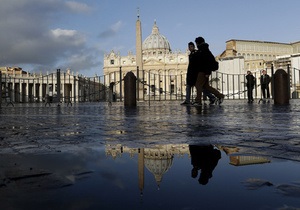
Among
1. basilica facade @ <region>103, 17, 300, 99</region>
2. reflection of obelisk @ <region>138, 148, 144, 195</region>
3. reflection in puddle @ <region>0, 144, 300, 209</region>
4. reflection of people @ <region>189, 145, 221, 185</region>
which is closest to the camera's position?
reflection in puddle @ <region>0, 144, 300, 209</region>

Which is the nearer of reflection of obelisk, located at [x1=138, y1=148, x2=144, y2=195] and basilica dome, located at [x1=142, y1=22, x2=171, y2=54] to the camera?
reflection of obelisk, located at [x1=138, y1=148, x2=144, y2=195]

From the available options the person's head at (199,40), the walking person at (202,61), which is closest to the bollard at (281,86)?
the walking person at (202,61)

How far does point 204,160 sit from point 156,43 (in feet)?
326

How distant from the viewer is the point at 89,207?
0.93 m

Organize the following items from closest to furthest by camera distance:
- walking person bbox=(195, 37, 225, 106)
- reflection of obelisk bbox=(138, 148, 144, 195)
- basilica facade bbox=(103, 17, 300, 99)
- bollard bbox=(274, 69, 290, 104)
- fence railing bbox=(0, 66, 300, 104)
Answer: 1. reflection of obelisk bbox=(138, 148, 144, 195)
2. walking person bbox=(195, 37, 225, 106)
3. bollard bbox=(274, 69, 290, 104)
4. fence railing bbox=(0, 66, 300, 104)
5. basilica facade bbox=(103, 17, 300, 99)

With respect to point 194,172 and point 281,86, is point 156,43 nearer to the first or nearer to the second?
point 281,86

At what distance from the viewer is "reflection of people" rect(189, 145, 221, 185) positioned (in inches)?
52.3

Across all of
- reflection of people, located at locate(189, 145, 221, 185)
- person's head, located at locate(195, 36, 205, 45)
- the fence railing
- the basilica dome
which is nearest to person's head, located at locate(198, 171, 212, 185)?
reflection of people, located at locate(189, 145, 221, 185)

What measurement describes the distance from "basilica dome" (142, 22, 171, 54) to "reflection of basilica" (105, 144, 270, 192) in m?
96.6

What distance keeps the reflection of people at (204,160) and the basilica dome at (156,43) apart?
317 ft

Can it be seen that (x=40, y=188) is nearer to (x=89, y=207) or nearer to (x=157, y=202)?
(x=89, y=207)

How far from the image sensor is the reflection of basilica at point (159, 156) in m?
1.39

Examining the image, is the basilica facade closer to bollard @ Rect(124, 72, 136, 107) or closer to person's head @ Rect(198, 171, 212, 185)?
bollard @ Rect(124, 72, 136, 107)

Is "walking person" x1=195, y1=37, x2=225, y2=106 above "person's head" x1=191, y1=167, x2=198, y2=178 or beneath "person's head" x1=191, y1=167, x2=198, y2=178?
above
